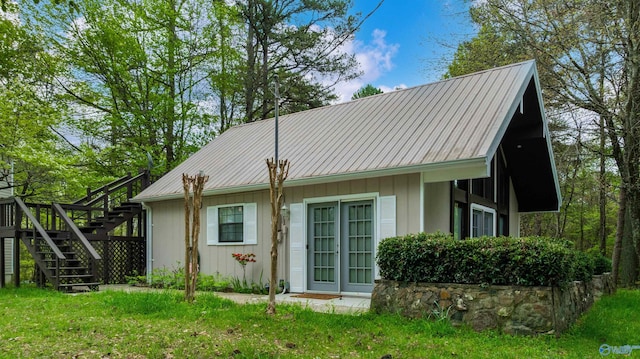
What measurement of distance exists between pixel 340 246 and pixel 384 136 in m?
2.26

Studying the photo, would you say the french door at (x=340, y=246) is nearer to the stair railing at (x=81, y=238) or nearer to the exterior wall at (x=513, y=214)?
the stair railing at (x=81, y=238)

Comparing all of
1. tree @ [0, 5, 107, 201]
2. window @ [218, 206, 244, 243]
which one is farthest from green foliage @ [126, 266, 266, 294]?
tree @ [0, 5, 107, 201]

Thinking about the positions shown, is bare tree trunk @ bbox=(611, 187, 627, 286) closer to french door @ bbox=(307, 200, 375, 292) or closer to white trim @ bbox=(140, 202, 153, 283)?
french door @ bbox=(307, 200, 375, 292)

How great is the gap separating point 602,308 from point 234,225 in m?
7.21

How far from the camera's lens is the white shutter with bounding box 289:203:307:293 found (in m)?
9.55

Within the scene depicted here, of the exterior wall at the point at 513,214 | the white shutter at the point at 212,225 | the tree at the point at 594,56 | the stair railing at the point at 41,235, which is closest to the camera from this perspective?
the stair railing at the point at 41,235

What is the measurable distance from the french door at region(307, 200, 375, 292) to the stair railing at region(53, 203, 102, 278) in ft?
14.7

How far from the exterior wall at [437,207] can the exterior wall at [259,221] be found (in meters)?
Answer: 0.34

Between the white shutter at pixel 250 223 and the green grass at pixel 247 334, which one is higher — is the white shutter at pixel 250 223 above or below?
above

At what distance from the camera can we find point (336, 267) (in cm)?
916

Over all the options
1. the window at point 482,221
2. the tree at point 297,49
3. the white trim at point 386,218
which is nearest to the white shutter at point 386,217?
the white trim at point 386,218

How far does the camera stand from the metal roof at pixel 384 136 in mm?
7977

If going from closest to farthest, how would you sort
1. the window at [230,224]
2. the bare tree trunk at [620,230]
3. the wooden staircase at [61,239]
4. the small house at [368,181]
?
the small house at [368,181], the wooden staircase at [61,239], the window at [230,224], the bare tree trunk at [620,230]

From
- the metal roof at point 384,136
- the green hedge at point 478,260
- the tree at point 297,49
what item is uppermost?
Result: the tree at point 297,49
